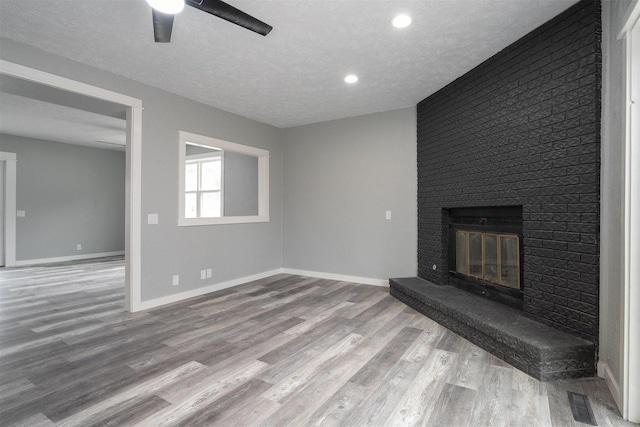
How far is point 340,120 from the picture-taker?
504 centimetres

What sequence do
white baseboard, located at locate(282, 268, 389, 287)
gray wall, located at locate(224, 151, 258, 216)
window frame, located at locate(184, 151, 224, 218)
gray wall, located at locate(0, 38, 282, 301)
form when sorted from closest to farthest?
gray wall, located at locate(0, 38, 282, 301) < white baseboard, located at locate(282, 268, 389, 287) < gray wall, located at locate(224, 151, 258, 216) < window frame, located at locate(184, 151, 224, 218)

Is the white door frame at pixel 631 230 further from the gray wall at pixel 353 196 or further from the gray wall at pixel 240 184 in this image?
the gray wall at pixel 240 184

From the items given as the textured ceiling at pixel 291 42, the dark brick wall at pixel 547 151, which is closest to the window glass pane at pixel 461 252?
the dark brick wall at pixel 547 151

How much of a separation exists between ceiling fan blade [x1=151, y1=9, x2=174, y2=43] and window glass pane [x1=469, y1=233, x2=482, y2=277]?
335 cm

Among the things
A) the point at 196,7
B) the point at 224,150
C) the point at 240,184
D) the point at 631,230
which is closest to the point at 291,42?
the point at 196,7

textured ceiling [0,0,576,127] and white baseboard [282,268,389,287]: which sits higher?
textured ceiling [0,0,576,127]

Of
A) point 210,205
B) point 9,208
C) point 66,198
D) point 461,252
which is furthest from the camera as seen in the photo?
point 66,198

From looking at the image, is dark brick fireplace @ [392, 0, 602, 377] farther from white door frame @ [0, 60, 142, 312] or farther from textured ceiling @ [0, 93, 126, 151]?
textured ceiling @ [0, 93, 126, 151]

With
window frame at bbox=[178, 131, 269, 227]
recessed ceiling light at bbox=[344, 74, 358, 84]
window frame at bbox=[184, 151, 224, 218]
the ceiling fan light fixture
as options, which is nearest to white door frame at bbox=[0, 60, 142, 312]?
window frame at bbox=[178, 131, 269, 227]

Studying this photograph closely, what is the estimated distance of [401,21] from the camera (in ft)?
7.84

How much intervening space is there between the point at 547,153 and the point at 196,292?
414cm

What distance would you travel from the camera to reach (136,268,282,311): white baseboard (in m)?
3.63

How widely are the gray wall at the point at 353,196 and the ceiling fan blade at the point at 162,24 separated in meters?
3.25

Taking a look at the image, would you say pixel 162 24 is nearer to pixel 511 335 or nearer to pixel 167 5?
pixel 167 5
